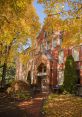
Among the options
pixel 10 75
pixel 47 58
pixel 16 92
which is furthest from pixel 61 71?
pixel 10 75

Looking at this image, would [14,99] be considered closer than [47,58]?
Yes

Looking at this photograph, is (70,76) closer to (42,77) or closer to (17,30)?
(42,77)

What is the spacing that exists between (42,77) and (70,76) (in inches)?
289

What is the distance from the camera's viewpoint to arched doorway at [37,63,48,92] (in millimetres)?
32241

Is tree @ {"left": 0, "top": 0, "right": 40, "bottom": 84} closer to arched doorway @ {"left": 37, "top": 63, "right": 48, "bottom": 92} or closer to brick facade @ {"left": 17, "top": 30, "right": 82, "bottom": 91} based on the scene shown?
brick facade @ {"left": 17, "top": 30, "right": 82, "bottom": 91}

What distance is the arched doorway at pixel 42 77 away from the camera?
1269 inches

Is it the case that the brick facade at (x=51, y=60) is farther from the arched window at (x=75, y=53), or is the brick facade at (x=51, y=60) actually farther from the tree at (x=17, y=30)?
the tree at (x=17, y=30)

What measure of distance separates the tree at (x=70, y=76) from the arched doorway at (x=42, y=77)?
5.65 m

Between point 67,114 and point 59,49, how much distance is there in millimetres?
17275

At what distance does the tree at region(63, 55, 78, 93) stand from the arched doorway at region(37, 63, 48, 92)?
5647 mm

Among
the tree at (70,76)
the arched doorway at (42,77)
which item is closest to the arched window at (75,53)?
the tree at (70,76)

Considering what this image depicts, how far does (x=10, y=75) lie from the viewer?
235ft

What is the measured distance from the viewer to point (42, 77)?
108 feet

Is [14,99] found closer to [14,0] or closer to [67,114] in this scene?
[67,114]
